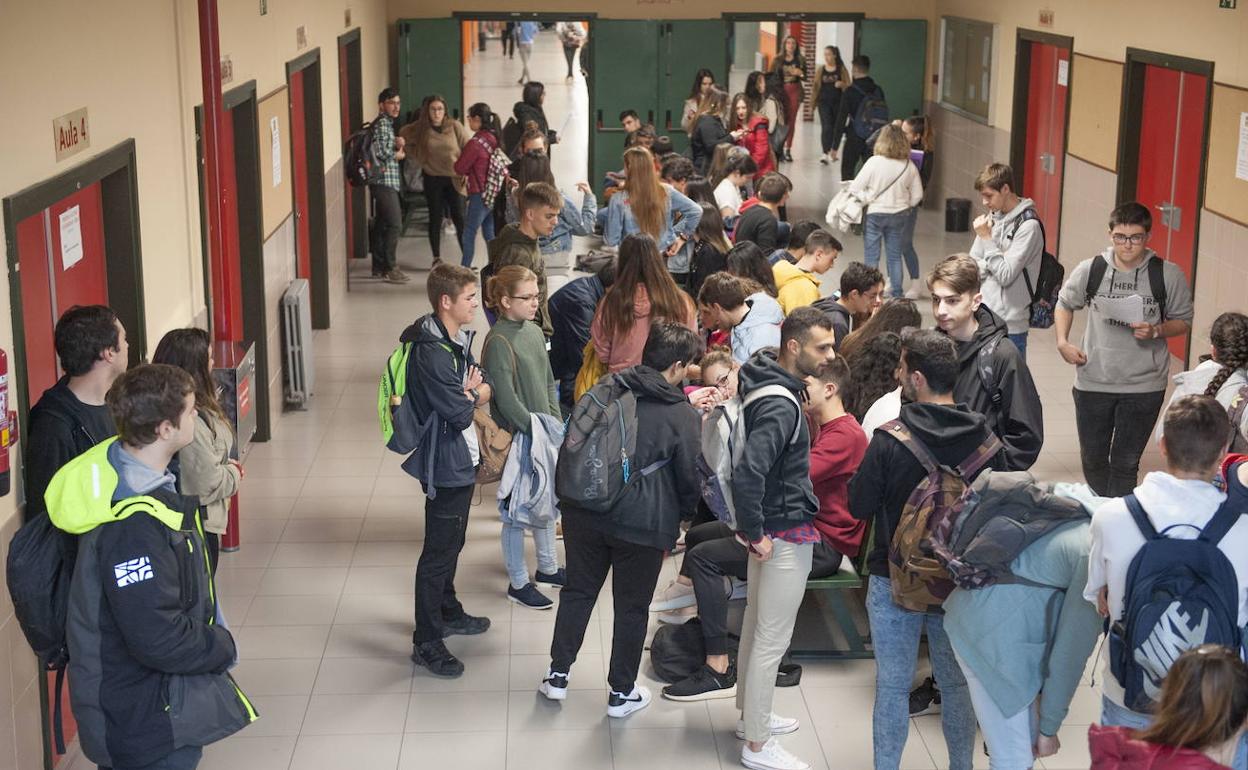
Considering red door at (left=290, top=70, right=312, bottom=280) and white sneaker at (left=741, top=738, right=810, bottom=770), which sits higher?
red door at (left=290, top=70, right=312, bottom=280)

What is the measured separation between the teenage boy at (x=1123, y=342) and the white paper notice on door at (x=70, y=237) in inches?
181

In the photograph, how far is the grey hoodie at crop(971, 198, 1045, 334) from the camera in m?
7.86

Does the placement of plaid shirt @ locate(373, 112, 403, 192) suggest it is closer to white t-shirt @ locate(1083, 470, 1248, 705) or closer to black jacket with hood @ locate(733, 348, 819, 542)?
black jacket with hood @ locate(733, 348, 819, 542)

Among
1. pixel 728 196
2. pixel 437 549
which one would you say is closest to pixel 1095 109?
pixel 728 196

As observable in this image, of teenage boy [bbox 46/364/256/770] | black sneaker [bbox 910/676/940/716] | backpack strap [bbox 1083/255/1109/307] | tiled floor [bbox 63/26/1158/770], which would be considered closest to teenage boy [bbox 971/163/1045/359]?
backpack strap [bbox 1083/255/1109/307]

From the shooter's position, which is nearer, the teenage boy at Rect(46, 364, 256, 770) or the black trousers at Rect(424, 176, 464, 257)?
the teenage boy at Rect(46, 364, 256, 770)

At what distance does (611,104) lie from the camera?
57.4 feet

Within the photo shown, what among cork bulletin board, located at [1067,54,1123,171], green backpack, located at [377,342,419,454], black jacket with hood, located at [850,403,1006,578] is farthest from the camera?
cork bulletin board, located at [1067,54,1123,171]

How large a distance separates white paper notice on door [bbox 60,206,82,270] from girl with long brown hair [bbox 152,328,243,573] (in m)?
0.55

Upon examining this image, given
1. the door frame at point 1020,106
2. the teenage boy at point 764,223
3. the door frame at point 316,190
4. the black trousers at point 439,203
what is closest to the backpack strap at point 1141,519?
the teenage boy at point 764,223

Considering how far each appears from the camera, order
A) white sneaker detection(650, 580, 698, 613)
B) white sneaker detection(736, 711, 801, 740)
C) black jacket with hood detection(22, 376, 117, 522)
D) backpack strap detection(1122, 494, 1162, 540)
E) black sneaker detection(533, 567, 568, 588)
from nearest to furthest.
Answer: backpack strap detection(1122, 494, 1162, 540) < black jacket with hood detection(22, 376, 117, 522) < white sneaker detection(736, 711, 801, 740) < white sneaker detection(650, 580, 698, 613) < black sneaker detection(533, 567, 568, 588)

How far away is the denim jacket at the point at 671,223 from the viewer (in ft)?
30.5

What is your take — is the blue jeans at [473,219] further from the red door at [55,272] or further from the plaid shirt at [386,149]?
the red door at [55,272]

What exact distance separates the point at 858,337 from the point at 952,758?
2.10 meters
